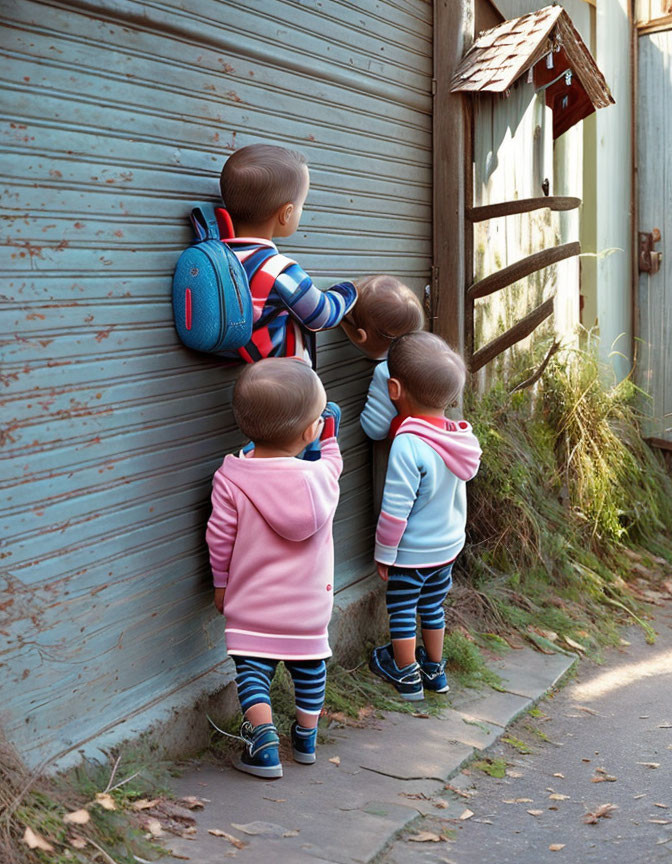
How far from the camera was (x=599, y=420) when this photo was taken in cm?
622

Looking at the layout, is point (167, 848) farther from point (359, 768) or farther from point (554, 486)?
point (554, 486)

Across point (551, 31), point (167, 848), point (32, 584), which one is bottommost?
point (167, 848)

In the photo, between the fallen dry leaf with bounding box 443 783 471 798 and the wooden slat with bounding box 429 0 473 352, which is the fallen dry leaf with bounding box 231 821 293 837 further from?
the wooden slat with bounding box 429 0 473 352

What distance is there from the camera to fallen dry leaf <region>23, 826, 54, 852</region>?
251cm

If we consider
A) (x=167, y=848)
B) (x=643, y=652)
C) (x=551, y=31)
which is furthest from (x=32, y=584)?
(x=551, y=31)

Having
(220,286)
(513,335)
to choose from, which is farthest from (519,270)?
(220,286)

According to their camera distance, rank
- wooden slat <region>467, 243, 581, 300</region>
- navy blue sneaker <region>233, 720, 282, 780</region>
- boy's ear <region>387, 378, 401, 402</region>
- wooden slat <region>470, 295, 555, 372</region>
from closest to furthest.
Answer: navy blue sneaker <region>233, 720, 282, 780</region> < boy's ear <region>387, 378, 401, 402</region> < wooden slat <region>467, 243, 581, 300</region> < wooden slat <region>470, 295, 555, 372</region>

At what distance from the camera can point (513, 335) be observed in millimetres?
5477

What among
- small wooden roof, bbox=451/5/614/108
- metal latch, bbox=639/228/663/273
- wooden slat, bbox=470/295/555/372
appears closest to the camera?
small wooden roof, bbox=451/5/614/108

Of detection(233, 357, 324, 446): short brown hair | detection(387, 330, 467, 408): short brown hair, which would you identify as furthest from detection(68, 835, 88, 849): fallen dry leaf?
detection(387, 330, 467, 408): short brown hair

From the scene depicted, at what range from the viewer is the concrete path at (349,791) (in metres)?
2.93

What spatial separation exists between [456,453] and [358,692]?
1.00 meters

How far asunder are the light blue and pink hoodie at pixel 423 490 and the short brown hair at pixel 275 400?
789 millimetres

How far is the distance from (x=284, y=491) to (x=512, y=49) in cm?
267
